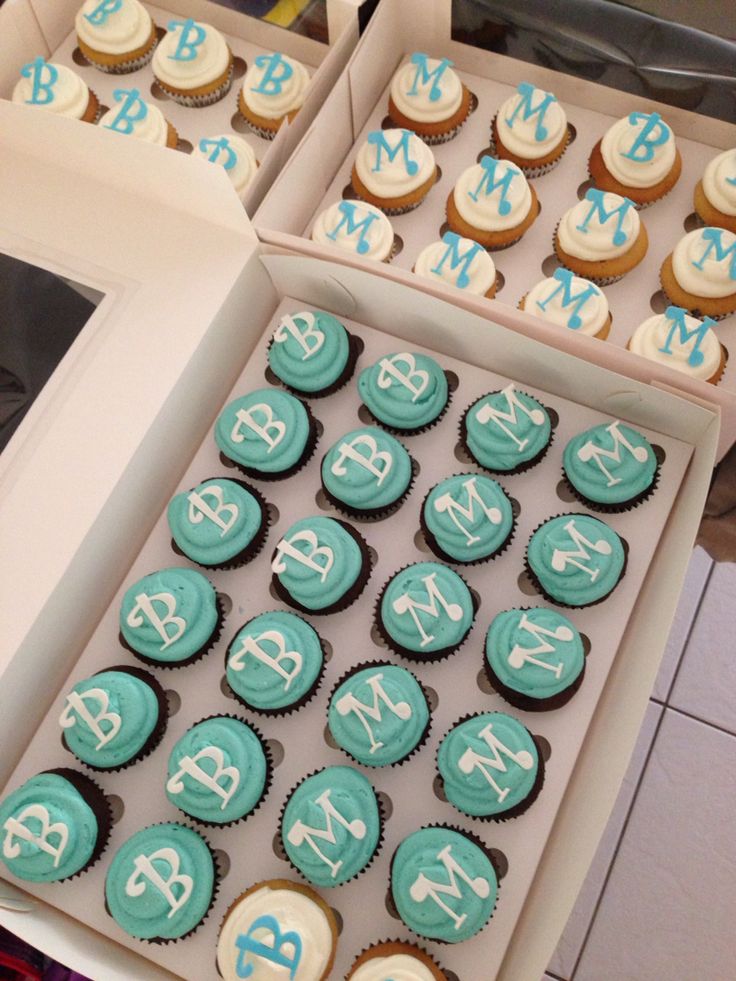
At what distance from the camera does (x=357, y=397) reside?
149cm

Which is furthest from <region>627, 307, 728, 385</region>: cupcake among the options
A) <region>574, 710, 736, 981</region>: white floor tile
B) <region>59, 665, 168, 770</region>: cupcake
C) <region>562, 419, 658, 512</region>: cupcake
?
<region>574, 710, 736, 981</region>: white floor tile

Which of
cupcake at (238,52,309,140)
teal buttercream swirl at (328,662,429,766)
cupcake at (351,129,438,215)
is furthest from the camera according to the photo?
cupcake at (238,52,309,140)

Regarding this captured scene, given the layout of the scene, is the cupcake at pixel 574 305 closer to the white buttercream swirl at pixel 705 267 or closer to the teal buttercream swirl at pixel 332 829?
the white buttercream swirl at pixel 705 267

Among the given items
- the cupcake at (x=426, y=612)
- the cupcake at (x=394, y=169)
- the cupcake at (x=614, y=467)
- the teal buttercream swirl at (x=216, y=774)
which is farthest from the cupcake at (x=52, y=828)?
the cupcake at (x=394, y=169)

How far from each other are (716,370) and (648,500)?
23 centimetres

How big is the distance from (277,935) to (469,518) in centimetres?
63

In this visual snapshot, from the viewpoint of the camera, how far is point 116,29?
1720 millimetres

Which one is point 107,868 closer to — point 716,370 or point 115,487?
point 115,487

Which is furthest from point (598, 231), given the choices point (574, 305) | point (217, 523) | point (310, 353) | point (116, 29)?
point (116, 29)

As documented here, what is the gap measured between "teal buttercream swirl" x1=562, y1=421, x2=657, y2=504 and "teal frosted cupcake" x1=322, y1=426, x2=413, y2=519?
Result: 11.1 inches

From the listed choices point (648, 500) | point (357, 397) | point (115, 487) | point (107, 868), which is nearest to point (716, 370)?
point (648, 500)

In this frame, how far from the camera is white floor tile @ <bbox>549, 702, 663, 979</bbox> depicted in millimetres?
1954

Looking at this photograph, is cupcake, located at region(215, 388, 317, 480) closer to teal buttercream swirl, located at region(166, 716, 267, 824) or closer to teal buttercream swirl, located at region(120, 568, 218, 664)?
teal buttercream swirl, located at region(120, 568, 218, 664)

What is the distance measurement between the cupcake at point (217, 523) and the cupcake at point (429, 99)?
81 cm
